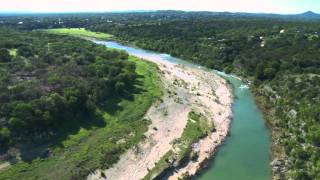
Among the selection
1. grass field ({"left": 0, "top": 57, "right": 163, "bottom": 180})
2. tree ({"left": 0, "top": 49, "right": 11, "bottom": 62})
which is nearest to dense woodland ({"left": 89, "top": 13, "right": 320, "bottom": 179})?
grass field ({"left": 0, "top": 57, "right": 163, "bottom": 180})

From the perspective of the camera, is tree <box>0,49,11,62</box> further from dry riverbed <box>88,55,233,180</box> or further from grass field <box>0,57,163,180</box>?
dry riverbed <box>88,55,233,180</box>

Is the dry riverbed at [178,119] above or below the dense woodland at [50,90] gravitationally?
below

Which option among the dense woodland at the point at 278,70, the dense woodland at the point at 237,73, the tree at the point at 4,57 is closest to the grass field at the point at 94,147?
the dense woodland at the point at 237,73

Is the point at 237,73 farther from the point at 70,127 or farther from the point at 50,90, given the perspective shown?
the point at 70,127

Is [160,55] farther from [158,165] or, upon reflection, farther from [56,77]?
[158,165]

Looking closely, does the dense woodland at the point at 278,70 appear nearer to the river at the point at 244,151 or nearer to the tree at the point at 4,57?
the river at the point at 244,151

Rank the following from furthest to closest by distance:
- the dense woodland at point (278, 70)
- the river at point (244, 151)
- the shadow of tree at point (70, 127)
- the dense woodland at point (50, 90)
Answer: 1. the dense woodland at point (50, 90)
2. the dense woodland at point (278, 70)
3. the shadow of tree at point (70, 127)
4. the river at point (244, 151)

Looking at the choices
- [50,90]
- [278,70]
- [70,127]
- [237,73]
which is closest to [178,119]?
[70,127]
